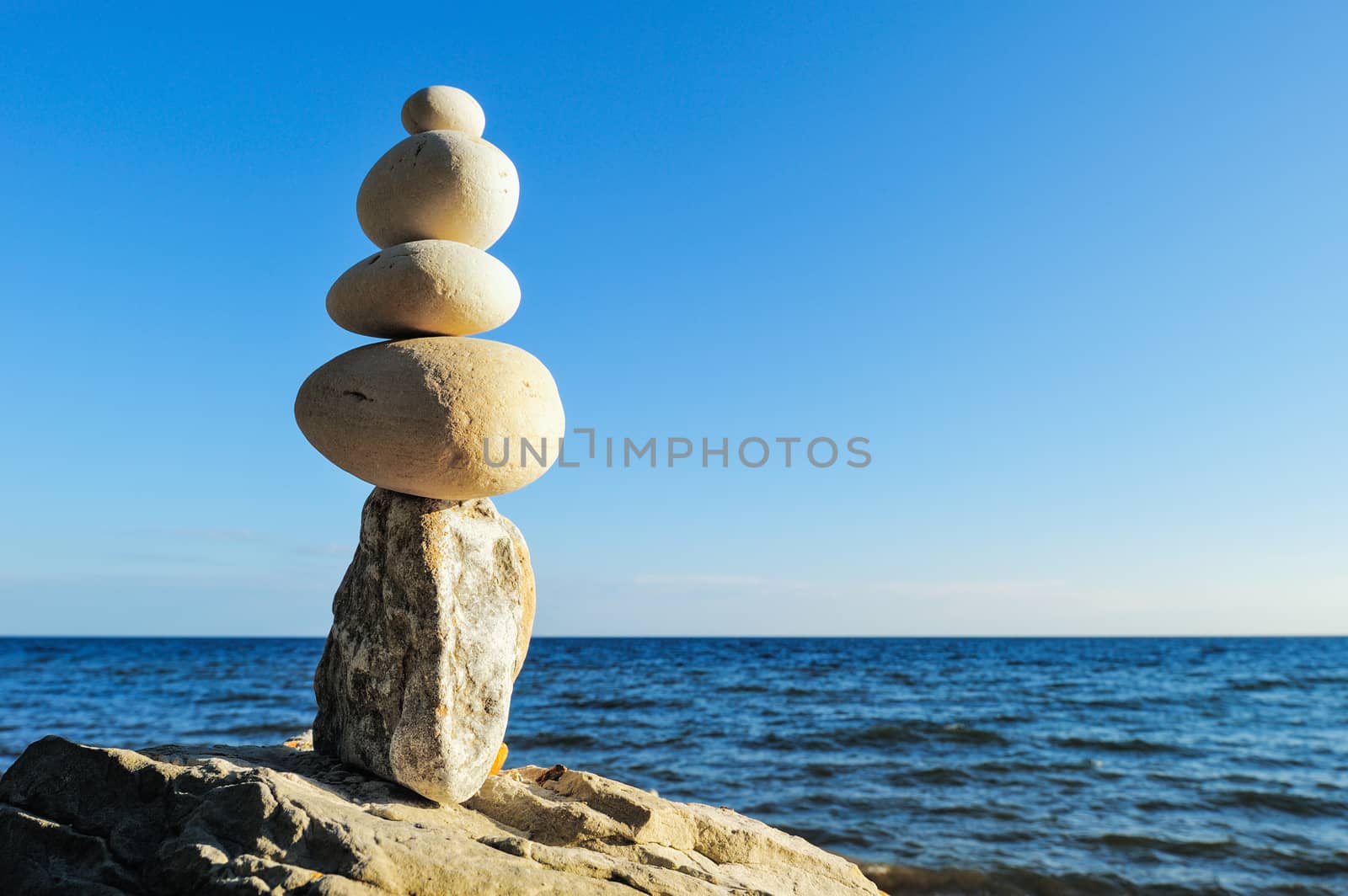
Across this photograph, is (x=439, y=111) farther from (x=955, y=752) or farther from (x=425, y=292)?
(x=955, y=752)

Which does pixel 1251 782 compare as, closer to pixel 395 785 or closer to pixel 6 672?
pixel 395 785

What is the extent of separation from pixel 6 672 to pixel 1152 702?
3437cm

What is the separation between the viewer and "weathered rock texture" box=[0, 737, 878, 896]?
11.8ft

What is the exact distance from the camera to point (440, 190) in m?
5.25

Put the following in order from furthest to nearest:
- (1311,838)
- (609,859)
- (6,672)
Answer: (6,672) → (1311,838) → (609,859)

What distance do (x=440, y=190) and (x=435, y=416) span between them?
4.96 feet

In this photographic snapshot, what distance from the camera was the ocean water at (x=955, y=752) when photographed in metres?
8.57

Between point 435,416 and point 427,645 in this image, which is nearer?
point 435,416

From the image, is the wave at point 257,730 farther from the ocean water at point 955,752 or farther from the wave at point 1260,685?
the wave at point 1260,685

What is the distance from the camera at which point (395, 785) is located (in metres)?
5.00

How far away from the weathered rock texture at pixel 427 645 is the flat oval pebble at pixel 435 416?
12.0 inches

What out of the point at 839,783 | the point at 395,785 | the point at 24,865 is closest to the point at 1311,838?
the point at 839,783

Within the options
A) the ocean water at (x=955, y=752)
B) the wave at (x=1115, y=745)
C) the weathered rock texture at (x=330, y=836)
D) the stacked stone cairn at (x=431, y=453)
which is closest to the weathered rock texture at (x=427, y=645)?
the stacked stone cairn at (x=431, y=453)

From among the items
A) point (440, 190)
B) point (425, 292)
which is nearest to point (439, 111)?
point (440, 190)
